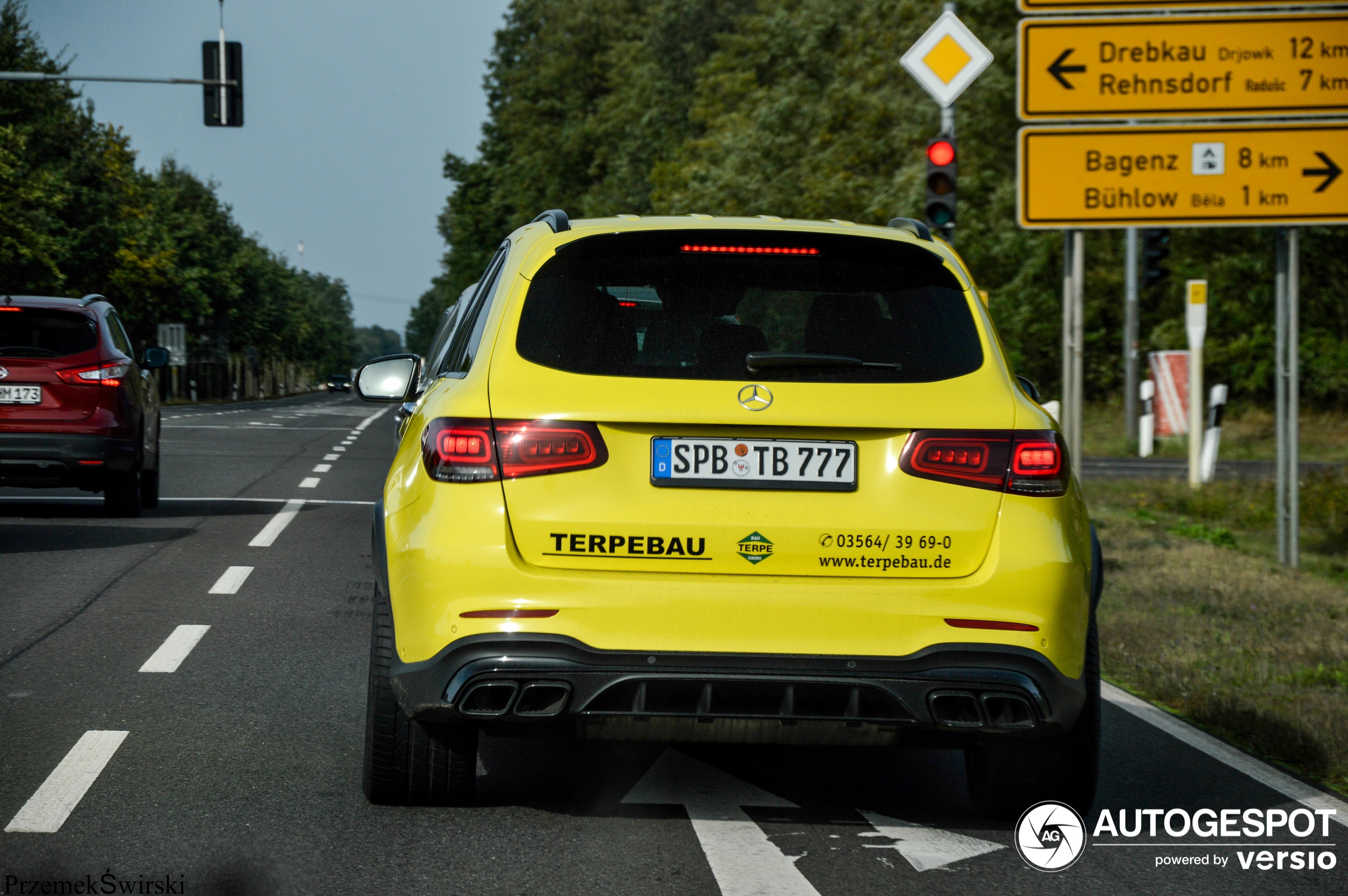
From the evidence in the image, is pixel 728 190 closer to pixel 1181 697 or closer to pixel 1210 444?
pixel 1210 444

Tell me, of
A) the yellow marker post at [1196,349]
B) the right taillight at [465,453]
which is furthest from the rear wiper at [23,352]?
the yellow marker post at [1196,349]

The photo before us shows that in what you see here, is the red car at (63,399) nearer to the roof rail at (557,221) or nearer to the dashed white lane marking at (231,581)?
the dashed white lane marking at (231,581)

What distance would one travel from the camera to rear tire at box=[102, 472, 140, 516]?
491 inches

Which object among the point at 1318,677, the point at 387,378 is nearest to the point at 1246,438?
the point at 1318,677

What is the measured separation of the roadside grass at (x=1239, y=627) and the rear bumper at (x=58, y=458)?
7.29m

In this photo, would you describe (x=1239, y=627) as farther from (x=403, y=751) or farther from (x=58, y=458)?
(x=58, y=458)

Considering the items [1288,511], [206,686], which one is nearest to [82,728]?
[206,686]

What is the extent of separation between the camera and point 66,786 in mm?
4758

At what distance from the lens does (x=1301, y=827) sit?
15.6 ft

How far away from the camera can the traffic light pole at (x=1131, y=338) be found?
1082 inches

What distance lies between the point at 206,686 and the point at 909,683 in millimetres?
3406

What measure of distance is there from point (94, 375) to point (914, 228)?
8.95 m

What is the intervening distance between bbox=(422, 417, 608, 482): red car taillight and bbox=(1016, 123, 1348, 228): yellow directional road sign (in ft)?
29.6

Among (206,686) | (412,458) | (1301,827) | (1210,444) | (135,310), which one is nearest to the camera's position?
(412,458)
